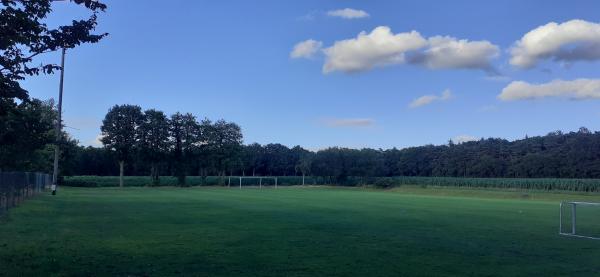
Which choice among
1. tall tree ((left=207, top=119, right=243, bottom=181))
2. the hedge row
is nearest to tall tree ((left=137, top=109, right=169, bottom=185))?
the hedge row

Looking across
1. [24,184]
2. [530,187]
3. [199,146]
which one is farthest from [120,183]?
[530,187]

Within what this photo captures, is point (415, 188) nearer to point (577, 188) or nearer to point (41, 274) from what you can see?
point (577, 188)

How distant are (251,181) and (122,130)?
27.6 m

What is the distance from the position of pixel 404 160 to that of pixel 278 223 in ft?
465

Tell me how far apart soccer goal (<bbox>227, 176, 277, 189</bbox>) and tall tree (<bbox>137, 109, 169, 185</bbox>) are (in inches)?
551

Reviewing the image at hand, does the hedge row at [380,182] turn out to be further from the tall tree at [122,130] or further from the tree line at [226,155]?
the tall tree at [122,130]

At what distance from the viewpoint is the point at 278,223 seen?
2405 cm

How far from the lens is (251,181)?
112125 mm

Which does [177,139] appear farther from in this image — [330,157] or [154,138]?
[330,157]

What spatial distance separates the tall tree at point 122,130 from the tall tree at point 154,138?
119cm

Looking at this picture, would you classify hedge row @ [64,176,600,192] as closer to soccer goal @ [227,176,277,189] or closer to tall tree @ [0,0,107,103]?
soccer goal @ [227,176,277,189]

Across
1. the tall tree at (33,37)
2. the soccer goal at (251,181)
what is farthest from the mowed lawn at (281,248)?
the soccer goal at (251,181)

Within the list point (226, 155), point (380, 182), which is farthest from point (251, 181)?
point (380, 182)

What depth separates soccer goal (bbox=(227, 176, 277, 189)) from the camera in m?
108
